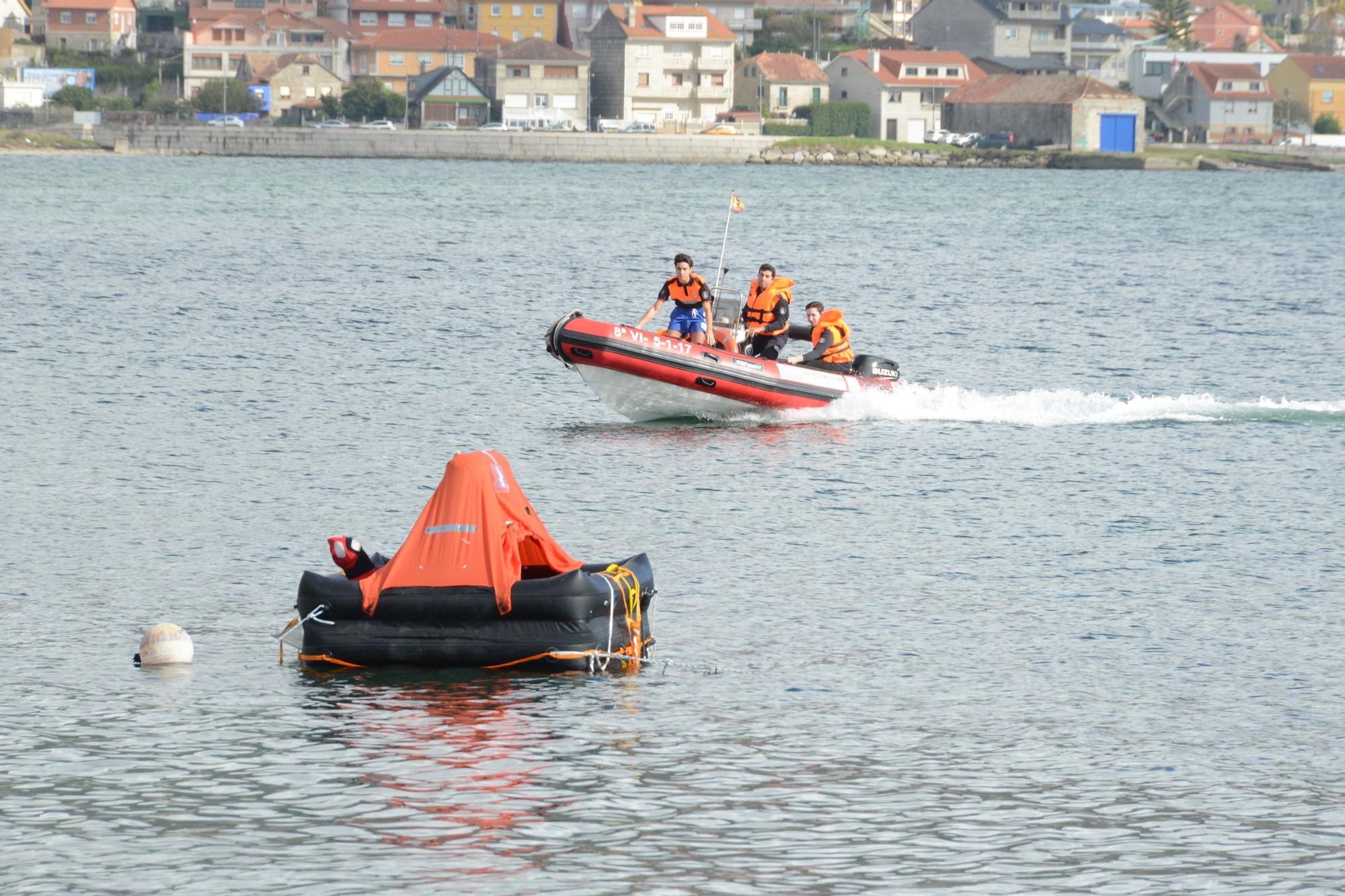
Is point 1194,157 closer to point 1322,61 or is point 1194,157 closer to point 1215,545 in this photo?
point 1322,61

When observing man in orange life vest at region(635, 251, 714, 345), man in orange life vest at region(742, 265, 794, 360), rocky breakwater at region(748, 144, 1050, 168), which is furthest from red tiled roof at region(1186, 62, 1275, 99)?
man in orange life vest at region(635, 251, 714, 345)

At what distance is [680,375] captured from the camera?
21.8 metres

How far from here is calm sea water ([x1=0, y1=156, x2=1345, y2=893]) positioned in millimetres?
8680

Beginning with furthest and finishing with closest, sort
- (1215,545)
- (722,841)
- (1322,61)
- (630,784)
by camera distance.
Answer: (1322,61) → (1215,545) → (630,784) → (722,841)

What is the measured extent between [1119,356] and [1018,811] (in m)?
24.2

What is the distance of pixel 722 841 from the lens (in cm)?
867

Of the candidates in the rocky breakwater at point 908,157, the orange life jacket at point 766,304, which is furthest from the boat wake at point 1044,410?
the rocky breakwater at point 908,157

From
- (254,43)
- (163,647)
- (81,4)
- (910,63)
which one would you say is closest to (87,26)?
(81,4)

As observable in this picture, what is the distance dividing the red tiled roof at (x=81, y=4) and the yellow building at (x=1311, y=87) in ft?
314

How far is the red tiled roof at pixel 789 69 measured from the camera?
131625mm

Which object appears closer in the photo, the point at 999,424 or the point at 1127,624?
the point at 1127,624

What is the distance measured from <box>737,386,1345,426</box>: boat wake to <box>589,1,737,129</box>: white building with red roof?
109008 millimetres

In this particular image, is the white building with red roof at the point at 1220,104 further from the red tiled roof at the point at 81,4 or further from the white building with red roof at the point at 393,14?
the red tiled roof at the point at 81,4

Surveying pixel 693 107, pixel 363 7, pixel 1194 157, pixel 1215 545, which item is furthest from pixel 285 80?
pixel 1215 545
